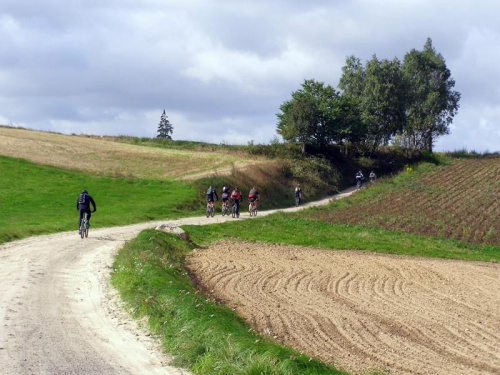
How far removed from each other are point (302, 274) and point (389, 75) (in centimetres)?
7075

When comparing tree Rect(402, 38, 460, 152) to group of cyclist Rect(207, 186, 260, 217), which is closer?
group of cyclist Rect(207, 186, 260, 217)

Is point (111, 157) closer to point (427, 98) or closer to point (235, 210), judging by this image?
point (235, 210)

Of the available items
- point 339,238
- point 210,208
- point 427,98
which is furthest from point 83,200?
point 427,98

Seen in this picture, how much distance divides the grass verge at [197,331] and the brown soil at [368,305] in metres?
1.09

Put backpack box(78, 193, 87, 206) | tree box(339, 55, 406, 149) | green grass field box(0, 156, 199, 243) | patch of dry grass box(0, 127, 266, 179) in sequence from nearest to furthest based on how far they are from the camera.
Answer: backpack box(78, 193, 87, 206)
green grass field box(0, 156, 199, 243)
patch of dry grass box(0, 127, 266, 179)
tree box(339, 55, 406, 149)

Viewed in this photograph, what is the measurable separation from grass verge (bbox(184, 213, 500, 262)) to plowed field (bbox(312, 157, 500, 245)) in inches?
103

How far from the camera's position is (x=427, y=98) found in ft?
316

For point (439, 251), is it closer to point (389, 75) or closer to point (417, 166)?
point (417, 166)

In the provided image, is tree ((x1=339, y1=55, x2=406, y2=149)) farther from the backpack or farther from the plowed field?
the backpack

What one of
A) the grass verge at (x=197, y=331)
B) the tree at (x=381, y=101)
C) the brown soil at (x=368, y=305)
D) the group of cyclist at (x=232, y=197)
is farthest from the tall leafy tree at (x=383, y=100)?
the grass verge at (x=197, y=331)

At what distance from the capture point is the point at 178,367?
10539 millimetres

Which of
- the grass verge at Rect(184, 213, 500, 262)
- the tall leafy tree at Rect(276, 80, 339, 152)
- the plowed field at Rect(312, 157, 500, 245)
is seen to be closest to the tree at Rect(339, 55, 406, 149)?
the tall leafy tree at Rect(276, 80, 339, 152)

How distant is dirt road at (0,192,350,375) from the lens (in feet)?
34.1

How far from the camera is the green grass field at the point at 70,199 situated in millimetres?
36406
